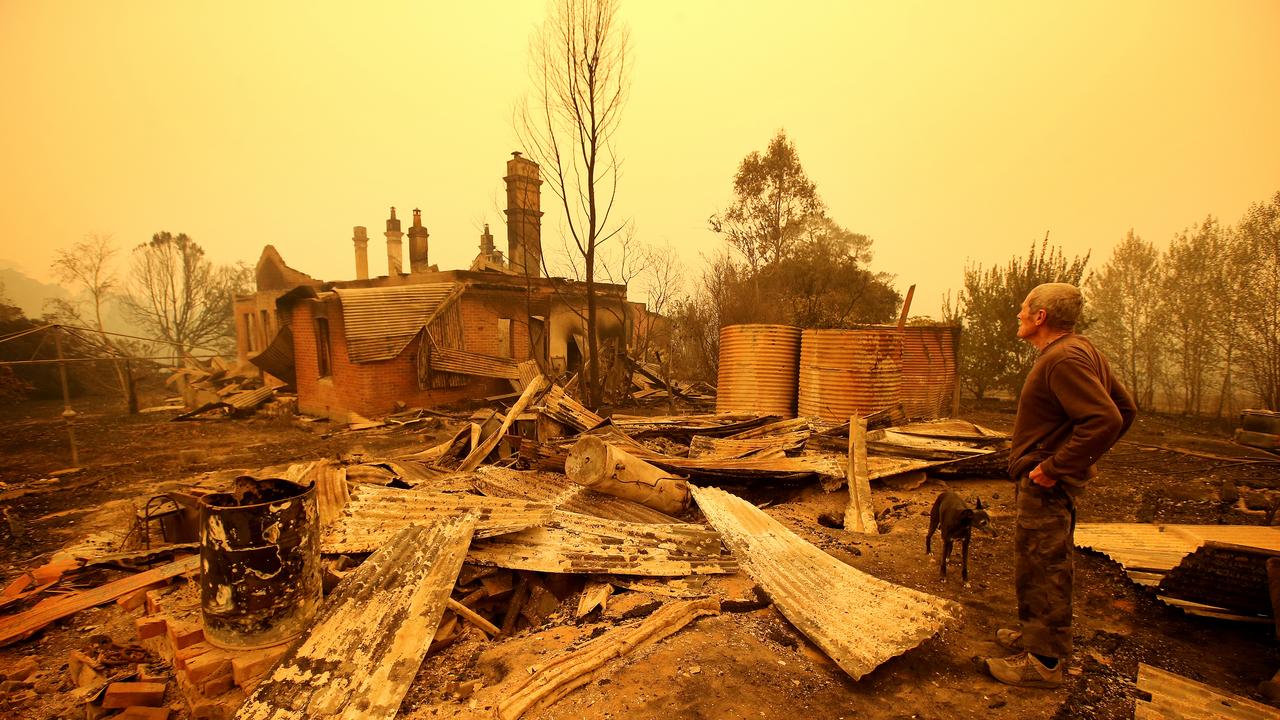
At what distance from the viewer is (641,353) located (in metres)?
16.5

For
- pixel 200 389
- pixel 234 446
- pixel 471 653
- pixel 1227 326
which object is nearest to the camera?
pixel 471 653

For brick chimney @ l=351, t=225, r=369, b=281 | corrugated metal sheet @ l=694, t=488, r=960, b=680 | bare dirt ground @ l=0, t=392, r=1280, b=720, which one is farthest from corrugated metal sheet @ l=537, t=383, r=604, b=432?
brick chimney @ l=351, t=225, r=369, b=281

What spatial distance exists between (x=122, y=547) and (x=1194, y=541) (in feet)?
31.2

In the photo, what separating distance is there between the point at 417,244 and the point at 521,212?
16.5 feet

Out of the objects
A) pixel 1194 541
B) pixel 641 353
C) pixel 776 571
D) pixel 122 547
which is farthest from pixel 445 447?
pixel 641 353

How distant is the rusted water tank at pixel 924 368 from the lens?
27.0 feet

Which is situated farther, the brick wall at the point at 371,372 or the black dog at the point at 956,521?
the brick wall at the point at 371,372

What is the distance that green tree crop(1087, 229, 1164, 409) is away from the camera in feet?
50.4

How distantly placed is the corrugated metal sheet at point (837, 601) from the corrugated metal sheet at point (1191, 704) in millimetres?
795

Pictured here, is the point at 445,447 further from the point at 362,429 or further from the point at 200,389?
the point at 200,389

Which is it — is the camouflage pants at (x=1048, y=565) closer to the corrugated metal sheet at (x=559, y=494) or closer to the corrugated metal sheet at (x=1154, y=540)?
the corrugated metal sheet at (x=1154, y=540)

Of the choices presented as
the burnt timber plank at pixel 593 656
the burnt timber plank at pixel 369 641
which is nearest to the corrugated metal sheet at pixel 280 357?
the burnt timber plank at pixel 369 641

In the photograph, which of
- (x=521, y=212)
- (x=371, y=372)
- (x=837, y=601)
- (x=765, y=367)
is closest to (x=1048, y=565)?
(x=837, y=601)

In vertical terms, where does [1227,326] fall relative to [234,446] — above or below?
above
